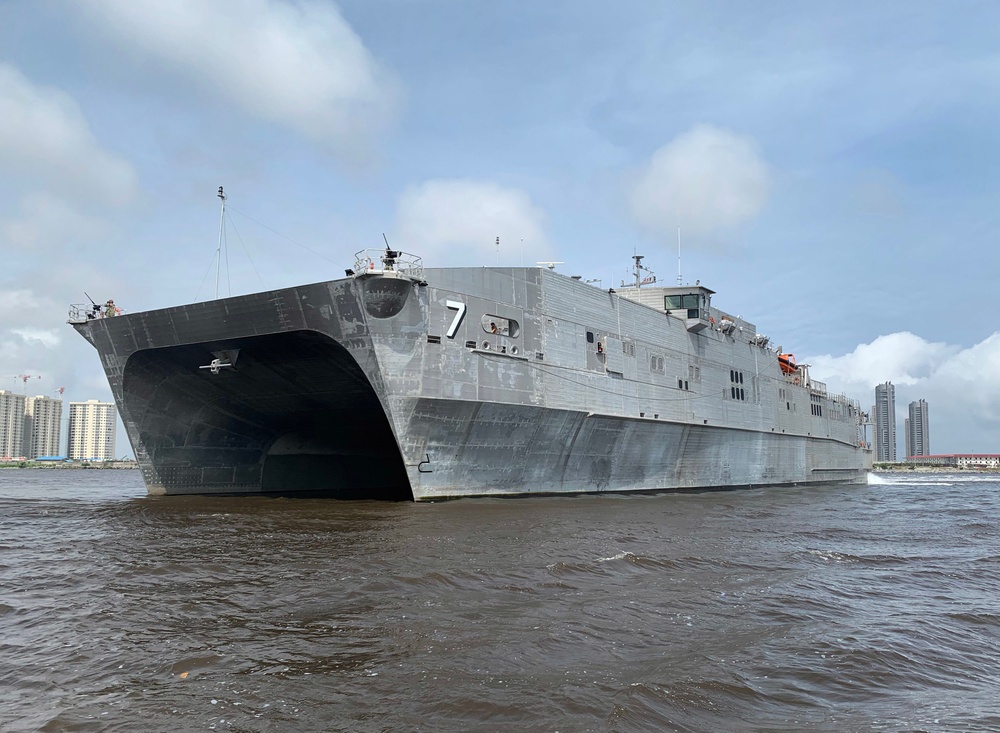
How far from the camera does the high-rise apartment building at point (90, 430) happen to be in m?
170

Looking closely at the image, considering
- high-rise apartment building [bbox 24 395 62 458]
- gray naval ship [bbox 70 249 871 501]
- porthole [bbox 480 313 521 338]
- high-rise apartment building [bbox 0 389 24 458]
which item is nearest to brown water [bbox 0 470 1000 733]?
gray naval ship [bbox 70 249 871 501]

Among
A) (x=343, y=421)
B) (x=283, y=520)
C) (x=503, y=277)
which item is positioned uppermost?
(x=503, y=277)

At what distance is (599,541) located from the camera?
14016 millimetres

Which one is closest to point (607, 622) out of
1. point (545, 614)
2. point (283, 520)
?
point (545, 614)

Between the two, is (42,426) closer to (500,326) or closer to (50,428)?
(50,428)

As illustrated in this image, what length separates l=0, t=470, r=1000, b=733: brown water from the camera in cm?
A: 542

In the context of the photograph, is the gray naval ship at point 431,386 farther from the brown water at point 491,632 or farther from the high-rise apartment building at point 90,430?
the high-rise apartment building at point 90,430

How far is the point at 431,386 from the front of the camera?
20109 millimetres

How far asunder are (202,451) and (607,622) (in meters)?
23.2

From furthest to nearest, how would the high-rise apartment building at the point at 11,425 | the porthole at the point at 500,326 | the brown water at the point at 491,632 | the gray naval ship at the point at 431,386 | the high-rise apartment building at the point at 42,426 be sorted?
1. the high-rise apartment building at the point at 42,426
2. the high-rise apartment building at the point at 11,425
3. the porthole at the point at 500,326
4. the gray naval ship at the point at 431,386
5. the brown water at the point at 491,632

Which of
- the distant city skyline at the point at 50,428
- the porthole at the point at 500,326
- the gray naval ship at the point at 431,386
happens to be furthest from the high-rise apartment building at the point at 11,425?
the porthole at the point at 500,326

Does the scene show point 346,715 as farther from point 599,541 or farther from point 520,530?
point 520,530

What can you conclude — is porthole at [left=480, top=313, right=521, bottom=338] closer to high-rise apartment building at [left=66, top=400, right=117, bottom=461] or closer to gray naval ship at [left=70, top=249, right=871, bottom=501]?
gray naval ship at [left=70, top=249, right=871, bottom=501]

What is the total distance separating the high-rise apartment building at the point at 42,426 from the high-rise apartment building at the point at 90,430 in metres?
8.38
